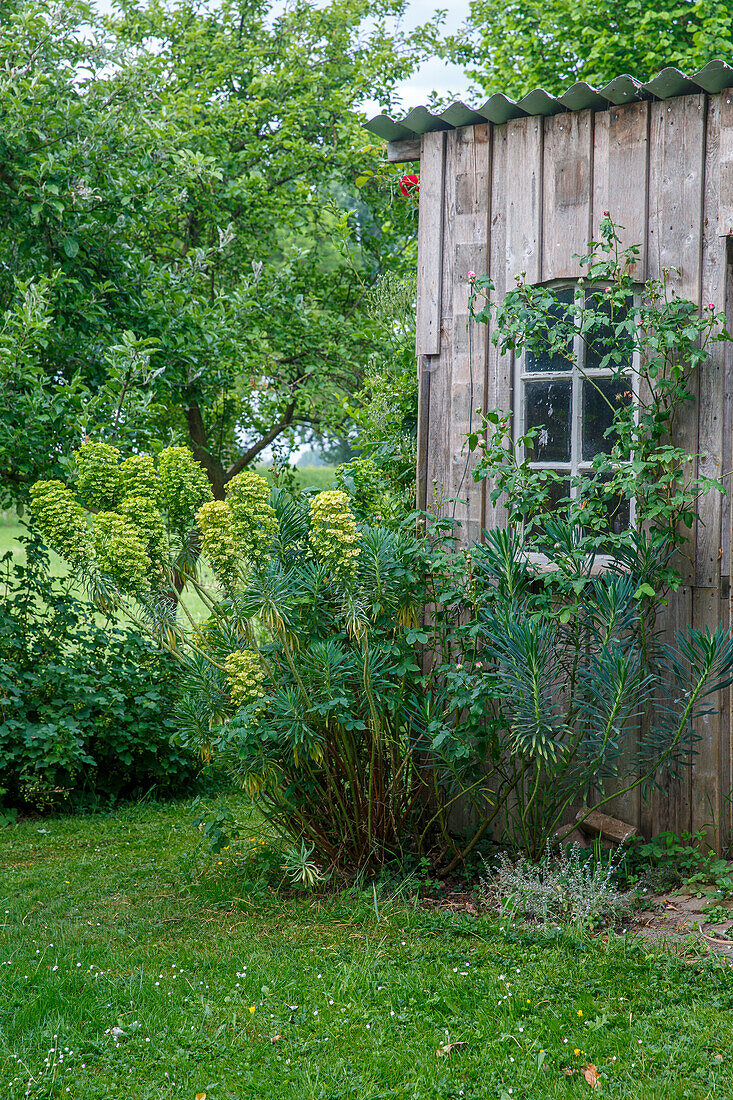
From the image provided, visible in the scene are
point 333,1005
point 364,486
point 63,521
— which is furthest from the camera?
point 364,486

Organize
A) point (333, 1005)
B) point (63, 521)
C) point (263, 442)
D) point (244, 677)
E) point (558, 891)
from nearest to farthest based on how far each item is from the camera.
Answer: point (333, 1005) < point (558, 891) < point (244, 677) < point (63, 521) < point (263, 442)

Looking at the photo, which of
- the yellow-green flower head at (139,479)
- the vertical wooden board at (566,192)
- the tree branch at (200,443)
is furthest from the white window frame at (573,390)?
the tree branch at (200,443)

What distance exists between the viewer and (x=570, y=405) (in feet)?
15.1

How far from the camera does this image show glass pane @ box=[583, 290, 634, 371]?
4.18 metres

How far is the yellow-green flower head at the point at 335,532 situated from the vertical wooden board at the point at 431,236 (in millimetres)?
1318

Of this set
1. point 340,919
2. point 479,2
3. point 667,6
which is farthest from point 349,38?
point 340,919

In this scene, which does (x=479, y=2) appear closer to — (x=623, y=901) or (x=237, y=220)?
(x=237, y=220)

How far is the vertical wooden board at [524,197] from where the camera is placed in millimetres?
4633

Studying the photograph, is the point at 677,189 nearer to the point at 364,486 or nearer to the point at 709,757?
the point at 364,486

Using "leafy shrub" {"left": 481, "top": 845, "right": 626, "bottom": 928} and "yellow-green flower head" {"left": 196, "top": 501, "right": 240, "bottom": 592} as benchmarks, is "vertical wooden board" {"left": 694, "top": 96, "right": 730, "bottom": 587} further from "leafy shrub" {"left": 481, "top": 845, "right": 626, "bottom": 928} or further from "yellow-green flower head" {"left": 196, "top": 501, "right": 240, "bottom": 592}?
"yellow-green flower head" {"left": 196, "top": 501, "right": 240, "bottom": 592}

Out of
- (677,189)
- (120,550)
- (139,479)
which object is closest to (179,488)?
(139,479)

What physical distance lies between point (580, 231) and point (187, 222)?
746cm

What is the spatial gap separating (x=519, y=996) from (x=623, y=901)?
0.88 meters

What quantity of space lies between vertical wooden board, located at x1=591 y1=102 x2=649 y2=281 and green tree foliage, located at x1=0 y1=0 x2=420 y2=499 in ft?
5.30
